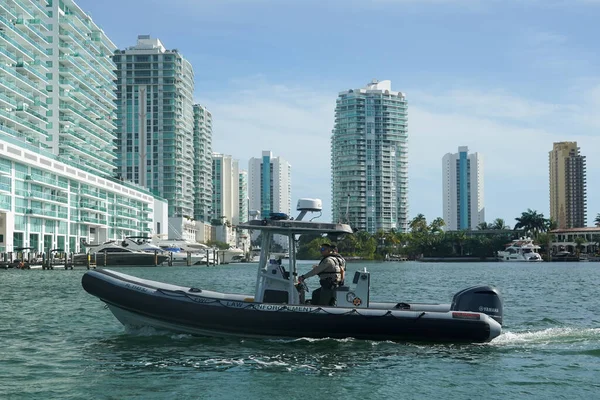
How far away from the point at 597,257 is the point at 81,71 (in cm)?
8897

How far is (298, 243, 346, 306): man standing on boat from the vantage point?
50.2 ft

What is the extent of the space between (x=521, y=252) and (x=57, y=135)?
77053 millimetres

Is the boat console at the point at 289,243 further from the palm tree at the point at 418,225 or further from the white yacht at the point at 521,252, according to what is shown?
the palm tree at the point at 418,225

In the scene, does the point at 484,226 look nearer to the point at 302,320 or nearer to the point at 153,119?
the point at 153,119

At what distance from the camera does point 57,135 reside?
305 ft

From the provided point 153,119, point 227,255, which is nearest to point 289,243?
point 227,255

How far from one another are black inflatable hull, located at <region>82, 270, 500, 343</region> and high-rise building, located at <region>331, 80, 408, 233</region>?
524ft

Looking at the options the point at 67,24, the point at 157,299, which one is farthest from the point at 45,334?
the point at 67,24

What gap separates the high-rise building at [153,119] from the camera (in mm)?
154250

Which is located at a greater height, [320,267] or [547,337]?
[320,267]

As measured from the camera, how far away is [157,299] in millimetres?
15633

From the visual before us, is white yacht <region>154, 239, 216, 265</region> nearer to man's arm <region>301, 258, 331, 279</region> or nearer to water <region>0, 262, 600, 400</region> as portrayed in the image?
water <region>0, 262, 600, 400</region>

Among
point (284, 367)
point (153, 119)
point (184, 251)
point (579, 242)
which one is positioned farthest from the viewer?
point (153, 119)

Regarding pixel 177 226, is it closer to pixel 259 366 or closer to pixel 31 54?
pixel 31 54
